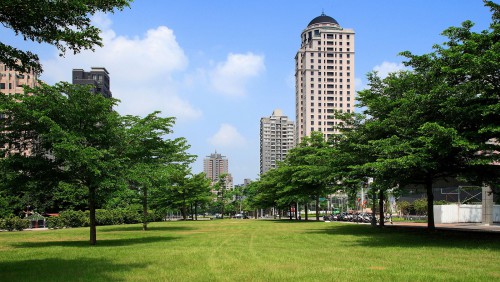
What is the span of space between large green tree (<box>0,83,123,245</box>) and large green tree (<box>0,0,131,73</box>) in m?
11.1

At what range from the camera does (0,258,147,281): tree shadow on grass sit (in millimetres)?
14297

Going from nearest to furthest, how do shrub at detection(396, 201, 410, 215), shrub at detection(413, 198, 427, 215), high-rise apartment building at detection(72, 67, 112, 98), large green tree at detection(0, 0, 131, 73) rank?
large green tree at detection(0, 0, 131, 73) → shrub at detection(413, 198, 427, 215) → shrub at detection(396, 201, 410, 215) → high-rise apartment building at detection(72, 67, 112, 98)

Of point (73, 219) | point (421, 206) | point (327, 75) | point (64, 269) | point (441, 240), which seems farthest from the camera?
point (327, 75)

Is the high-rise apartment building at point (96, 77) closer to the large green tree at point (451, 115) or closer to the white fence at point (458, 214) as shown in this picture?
the white fence at point (458, 214)

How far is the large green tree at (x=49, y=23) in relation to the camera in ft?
38.9

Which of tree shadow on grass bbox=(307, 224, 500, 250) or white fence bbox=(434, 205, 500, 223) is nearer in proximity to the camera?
tree shadow on grass bbox=(307, 224, 500, 250)

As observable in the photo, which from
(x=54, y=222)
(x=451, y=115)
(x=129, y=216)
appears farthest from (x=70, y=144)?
(x=129, y=216)

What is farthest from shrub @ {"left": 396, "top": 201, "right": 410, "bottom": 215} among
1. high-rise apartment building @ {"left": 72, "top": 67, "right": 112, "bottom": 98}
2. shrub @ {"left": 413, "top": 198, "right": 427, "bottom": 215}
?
high-rise apartment building @ {"left": 72, "top": 67, "right": 112, "bottom": 98}

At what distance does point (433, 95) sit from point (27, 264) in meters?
20.8

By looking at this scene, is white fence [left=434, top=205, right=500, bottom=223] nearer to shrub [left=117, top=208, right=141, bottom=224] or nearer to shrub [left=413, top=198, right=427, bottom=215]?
shrub [left=413, top=198, right=427, bottom=215]

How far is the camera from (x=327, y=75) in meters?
189

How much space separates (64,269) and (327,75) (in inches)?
7046

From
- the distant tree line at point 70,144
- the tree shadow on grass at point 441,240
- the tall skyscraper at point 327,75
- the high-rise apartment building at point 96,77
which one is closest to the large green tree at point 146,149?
the distant tree line at point 70,144

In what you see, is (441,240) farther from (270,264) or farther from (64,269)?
(64,269)
